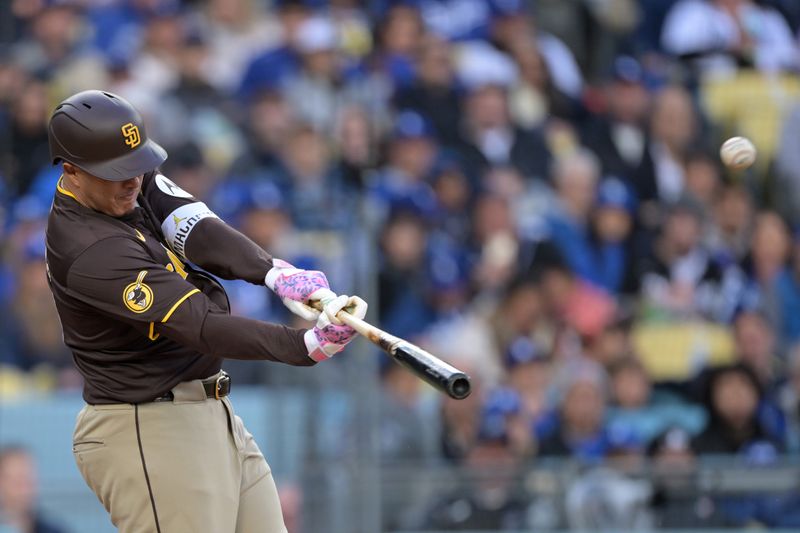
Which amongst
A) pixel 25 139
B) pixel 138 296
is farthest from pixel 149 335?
pixel 25 139

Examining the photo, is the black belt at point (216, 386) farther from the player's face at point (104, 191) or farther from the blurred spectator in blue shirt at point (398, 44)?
the blurred spectator in blue shirt at point (398, 44)

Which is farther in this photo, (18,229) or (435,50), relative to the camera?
(435,50)

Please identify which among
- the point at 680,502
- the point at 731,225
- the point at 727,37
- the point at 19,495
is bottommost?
the point at 680,502

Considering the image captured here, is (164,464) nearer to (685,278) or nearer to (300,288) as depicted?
(300,288)

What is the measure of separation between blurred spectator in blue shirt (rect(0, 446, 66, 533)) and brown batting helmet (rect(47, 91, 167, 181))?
10.5 feet

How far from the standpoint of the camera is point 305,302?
13.7ft

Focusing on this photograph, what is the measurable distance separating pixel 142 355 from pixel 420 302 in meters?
4.27

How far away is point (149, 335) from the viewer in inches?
159

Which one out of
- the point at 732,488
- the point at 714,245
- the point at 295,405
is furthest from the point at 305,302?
the point at 714,245

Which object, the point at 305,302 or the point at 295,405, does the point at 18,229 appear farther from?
the point at 305,302

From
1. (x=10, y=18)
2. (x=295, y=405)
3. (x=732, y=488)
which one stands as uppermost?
(x=10, y=18)

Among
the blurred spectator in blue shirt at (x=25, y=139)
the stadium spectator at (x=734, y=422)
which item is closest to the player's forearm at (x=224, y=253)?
the stadium spectator at (x=734, y=422)

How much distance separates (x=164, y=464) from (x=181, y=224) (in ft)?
2.79

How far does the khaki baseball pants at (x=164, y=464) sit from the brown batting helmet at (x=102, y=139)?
0.77 meters
